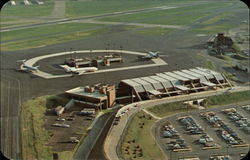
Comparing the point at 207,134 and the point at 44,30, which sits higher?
the point at 44,30

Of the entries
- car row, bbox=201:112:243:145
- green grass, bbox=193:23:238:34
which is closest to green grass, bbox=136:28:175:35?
green grass, bbox=193:23:238:34

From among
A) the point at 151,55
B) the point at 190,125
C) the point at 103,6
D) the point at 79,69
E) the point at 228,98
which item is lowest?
the point at 228,98

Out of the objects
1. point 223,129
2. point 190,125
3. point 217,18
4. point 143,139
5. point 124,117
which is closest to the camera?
point 143,139

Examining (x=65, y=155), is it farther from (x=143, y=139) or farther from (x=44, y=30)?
(x=44, y=30)

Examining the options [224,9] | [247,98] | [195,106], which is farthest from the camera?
[224,9]

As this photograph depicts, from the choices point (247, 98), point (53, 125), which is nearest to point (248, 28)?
point (247, 98)

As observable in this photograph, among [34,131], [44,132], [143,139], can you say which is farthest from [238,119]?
[34,131]

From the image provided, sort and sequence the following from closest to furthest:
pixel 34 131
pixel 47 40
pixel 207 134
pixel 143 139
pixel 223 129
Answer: pixel 143 139, pixel 207 134, pixel 34 131, pixel 223 129, pixel 47 40

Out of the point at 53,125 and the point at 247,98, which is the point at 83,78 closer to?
the point at 53,125
